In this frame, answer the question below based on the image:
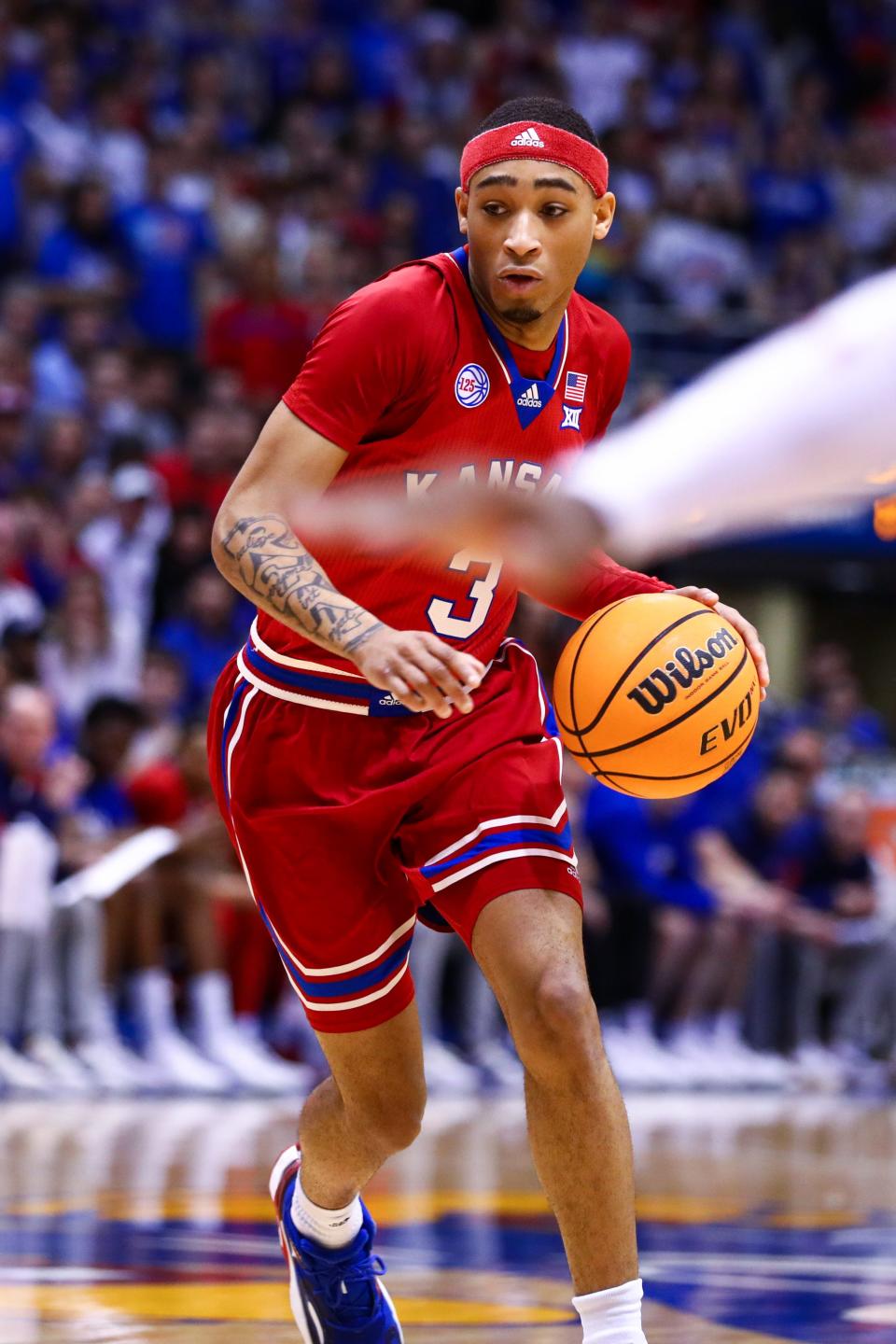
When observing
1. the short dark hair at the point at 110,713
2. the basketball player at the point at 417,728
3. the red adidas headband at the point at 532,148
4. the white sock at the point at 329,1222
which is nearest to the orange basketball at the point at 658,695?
the basketball player at the point at 417,728

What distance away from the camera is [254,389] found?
13625 mm

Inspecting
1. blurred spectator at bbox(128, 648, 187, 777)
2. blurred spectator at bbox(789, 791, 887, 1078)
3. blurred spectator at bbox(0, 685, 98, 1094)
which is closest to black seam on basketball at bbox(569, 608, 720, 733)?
blurred spectator at bbox(0, 685, 98, 1094)

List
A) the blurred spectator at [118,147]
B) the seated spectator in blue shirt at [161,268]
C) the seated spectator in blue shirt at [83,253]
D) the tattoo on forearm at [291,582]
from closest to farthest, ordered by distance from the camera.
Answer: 1. the tattoo on forearm at [291,582]
2. the seated spectator in blue shirt at [83,253]
3. the seated spectator in blue shirt at [161,268]
4. the blurred spectator at [118,147]

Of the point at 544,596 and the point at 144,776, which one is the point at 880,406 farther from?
the point at 144,776

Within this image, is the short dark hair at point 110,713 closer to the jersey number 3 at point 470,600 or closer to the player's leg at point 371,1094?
the player's leg at point 371,1094

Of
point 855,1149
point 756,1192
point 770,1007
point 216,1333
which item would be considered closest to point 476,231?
point 216,1333

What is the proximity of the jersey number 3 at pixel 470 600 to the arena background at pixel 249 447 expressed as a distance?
4.27 m

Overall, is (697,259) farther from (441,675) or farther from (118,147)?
(441,675)

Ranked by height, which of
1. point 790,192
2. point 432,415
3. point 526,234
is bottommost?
point 432,415

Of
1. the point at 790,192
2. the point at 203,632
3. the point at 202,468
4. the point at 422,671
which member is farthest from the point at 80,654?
the point at 790,192

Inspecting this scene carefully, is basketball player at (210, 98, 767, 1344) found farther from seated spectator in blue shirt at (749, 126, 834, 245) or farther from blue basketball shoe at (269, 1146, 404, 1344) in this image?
seated spectator in blue shirt at (749, 126, 834, 245)

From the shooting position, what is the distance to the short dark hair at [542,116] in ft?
13.9

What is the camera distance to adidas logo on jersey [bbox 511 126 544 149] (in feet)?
13.8

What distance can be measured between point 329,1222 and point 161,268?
1013 cm
